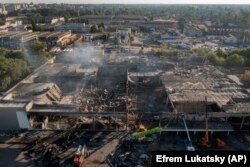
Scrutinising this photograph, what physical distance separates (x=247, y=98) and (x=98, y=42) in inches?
1537

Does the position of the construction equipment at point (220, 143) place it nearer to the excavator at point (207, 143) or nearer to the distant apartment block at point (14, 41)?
the excavator at point (207, 143)

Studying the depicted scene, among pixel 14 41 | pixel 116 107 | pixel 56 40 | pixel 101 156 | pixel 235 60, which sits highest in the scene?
pixel 14 41

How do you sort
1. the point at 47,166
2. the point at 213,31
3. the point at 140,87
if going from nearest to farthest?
1. the point at 47,166
2. the point at 140,87
3. the point at 213,31

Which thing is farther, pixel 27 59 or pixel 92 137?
pixel 27 59

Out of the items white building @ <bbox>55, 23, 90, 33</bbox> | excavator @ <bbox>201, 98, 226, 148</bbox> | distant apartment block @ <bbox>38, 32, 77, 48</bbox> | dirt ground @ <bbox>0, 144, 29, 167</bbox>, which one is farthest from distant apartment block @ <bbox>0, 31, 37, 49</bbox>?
excavator @ <bbox>201, 98, 226, 148</bbox>

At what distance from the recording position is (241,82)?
34812 mm

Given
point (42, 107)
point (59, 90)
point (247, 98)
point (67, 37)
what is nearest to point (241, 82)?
point (247, 98)

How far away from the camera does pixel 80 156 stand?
17.9 metres

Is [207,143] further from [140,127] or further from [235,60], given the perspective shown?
[235,60]

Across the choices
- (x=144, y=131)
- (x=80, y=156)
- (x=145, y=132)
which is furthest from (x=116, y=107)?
(x=80, y=156)

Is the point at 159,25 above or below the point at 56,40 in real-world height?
above

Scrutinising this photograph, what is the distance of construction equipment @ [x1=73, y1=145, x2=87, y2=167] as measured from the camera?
1742 centimetres

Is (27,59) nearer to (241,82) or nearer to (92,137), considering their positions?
(92,137)

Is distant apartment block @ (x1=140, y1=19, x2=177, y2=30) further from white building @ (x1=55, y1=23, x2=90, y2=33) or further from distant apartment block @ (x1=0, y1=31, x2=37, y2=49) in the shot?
distant apartment block @ (x1=0, y1=31, x2=37, y2=49)
